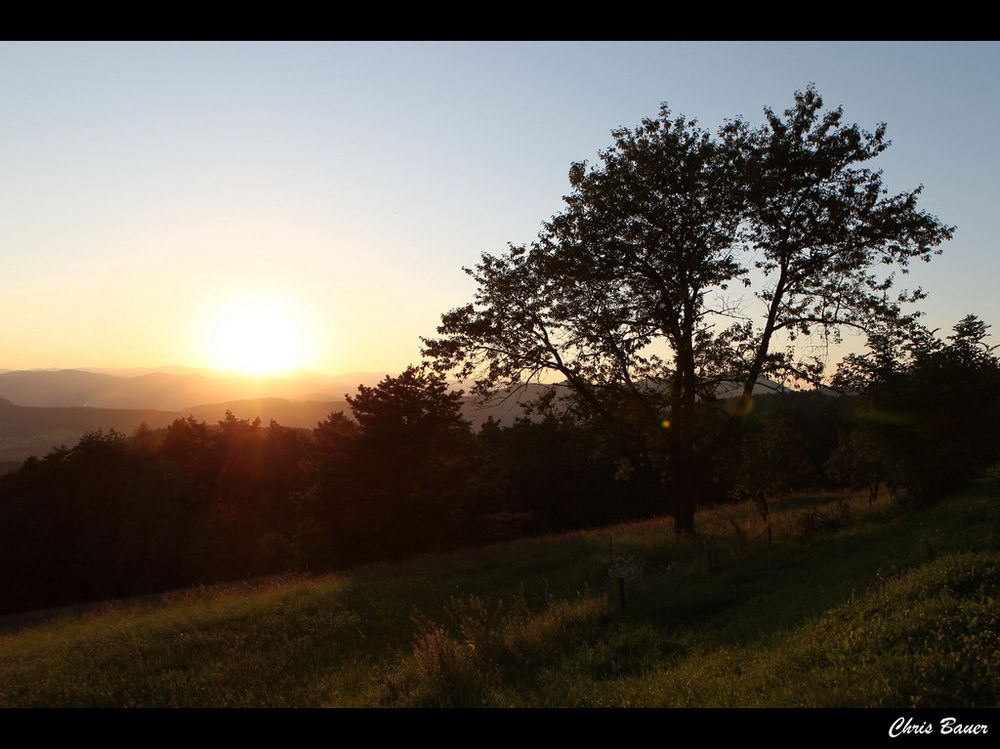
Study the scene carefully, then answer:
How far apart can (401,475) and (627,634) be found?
96.4 ft

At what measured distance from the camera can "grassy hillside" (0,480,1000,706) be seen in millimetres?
7633

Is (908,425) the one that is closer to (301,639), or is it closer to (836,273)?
(836,273)

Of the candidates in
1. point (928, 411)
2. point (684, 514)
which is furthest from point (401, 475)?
point (928, 411)

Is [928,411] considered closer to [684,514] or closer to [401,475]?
[684,514]

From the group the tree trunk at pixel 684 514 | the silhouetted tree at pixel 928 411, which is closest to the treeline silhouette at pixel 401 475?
the silhouetted tree at pixel 928 411

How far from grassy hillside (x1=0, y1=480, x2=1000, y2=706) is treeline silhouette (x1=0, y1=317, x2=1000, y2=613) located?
2785mm

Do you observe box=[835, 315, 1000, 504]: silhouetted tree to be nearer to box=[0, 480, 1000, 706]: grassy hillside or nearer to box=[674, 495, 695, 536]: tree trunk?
box=[0, 480, 1000, 706]: grassy hillside

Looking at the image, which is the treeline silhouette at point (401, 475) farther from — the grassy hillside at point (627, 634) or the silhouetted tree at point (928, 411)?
the grassy hillside at point (627, 634)

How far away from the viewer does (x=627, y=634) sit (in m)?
11.2

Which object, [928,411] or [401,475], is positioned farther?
[401,475]
